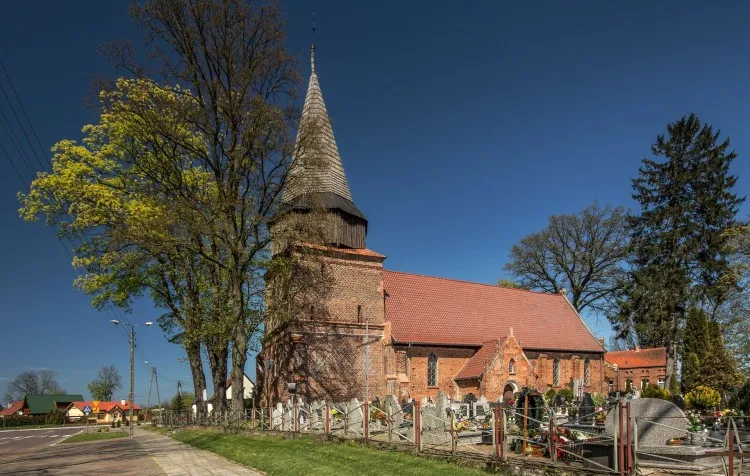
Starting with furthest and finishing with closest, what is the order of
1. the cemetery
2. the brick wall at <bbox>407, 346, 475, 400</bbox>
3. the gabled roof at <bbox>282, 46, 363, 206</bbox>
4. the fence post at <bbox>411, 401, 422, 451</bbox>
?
1. the brick wall at <bbox>407, 346, 475, 400</bbox>
2. the gabled roof at <bbox>282, 46, 363, 206</bbox>
3. the fence post at <bbox>411, 401, 422, 451</bbox>
4. the cemetery

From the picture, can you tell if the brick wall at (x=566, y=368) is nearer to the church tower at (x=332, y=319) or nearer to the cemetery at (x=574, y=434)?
the church tower at (x=332, y=319)

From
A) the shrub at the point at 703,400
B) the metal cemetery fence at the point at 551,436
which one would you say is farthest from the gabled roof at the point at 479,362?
the metal cemetery fence at the point at 551,436

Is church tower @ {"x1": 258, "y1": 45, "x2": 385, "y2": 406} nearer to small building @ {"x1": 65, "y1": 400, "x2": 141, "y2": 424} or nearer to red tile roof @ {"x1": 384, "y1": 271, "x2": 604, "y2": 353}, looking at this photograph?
red tile roof @ {"x1": 384, "y1": 271, "x2": 604, "y2": 353}

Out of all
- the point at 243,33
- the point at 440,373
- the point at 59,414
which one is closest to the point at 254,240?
the point at 243,33

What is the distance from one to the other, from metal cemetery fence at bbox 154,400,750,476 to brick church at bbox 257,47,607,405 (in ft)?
20.6

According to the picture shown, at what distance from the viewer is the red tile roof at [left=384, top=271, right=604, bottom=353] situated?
31.8 m

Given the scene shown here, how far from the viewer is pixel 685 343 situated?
110ft

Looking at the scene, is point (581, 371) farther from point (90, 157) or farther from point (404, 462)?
point (90, 157)

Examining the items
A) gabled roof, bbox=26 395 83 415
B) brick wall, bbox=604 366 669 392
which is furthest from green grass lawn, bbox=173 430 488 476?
gabled roof, bbox=26 395 83 415

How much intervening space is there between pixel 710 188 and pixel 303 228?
35172 mm

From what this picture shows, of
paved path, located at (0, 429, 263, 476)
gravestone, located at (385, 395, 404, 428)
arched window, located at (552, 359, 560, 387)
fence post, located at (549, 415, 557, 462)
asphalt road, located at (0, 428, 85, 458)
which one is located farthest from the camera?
arched window, located at (552, 359, 560, 387)

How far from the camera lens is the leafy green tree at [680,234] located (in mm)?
41188

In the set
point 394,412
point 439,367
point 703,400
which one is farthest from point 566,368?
point 394,412

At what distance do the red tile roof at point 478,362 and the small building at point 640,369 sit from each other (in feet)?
57.8
